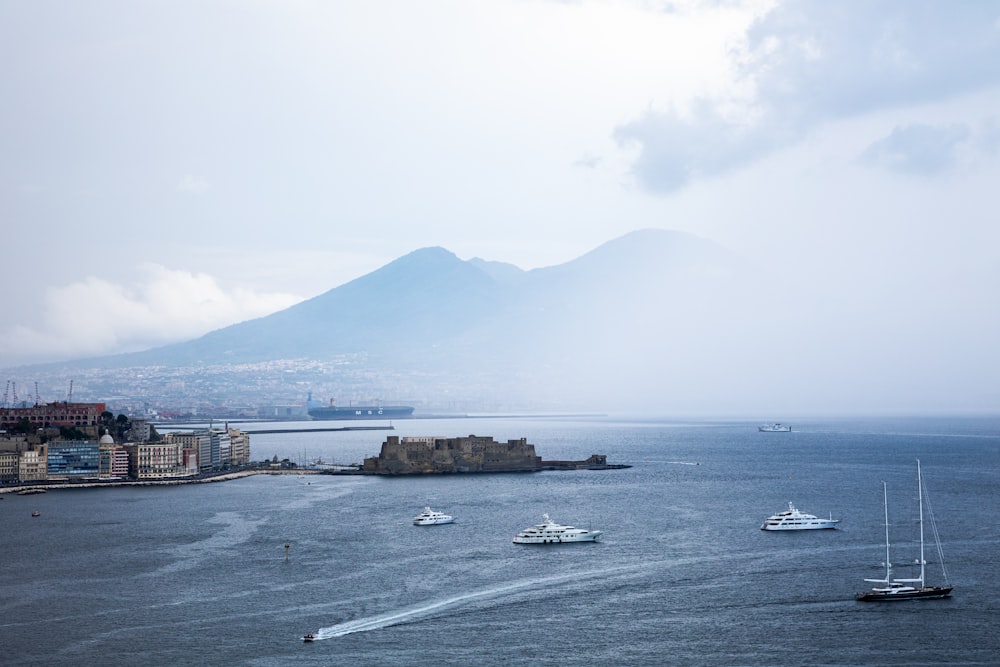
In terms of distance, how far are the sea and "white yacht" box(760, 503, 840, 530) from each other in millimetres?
1140

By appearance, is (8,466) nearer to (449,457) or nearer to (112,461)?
(112,461)

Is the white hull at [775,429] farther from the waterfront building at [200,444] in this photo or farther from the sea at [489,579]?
the waterfront building at [200,444]

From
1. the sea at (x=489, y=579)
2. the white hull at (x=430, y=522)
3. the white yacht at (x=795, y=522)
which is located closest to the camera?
the sea at (x=489, y=579)

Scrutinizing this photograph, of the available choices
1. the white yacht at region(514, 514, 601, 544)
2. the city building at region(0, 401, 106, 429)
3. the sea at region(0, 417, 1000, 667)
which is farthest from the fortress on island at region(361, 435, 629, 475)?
the white yacht at region(514, 514, 601, 544)

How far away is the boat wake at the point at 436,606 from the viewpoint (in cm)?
3041

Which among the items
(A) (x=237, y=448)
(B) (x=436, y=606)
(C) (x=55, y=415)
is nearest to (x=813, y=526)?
(B) (x=436, y=606)

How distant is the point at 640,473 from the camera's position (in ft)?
276

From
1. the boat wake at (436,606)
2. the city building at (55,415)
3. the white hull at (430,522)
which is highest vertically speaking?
the city building at (55,415)

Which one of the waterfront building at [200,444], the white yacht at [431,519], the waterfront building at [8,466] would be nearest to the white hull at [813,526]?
the white yacht at [431,519]

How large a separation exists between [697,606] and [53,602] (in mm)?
20791

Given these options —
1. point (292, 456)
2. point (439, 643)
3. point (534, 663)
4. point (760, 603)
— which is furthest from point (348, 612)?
point (292, 456)

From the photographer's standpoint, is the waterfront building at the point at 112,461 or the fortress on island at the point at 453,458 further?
the fortress on island at the point at 453,458

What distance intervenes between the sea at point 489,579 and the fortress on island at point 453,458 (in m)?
18.1

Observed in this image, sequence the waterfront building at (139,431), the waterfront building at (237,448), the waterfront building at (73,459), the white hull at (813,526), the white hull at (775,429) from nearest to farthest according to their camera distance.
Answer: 1. the white hull at (813,526)
2. the waterfront building at (73,459)
3. the waterfront building at (139,431)
4. the waterfront building at (237,448)
5. the white hull at (775,429)
